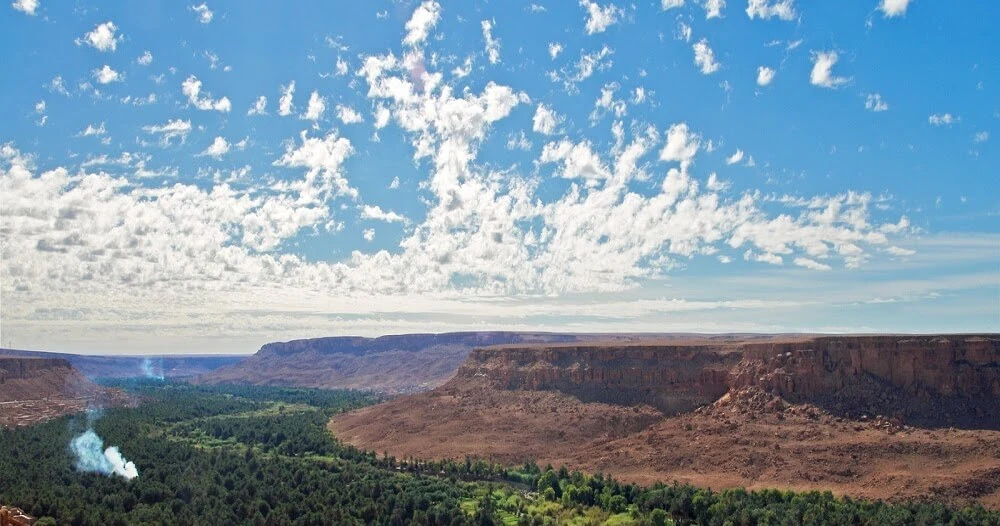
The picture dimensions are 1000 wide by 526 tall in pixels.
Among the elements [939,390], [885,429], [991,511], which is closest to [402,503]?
[991,511]

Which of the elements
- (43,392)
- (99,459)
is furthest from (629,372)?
(43,392)

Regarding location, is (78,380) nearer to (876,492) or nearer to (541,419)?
(541,419)

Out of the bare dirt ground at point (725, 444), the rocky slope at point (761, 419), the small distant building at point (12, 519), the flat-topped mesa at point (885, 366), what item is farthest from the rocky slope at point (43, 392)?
the flat-topped mesa at point (885, 366)

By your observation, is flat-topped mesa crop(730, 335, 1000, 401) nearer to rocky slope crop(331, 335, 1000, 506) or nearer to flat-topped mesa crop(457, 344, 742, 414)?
rocky slope crop(331, 335, 1000, 506)

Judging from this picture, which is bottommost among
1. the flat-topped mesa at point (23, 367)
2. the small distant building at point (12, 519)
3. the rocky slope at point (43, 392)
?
the rocky slope at point (43, 392)

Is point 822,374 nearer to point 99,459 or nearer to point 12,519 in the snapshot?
point 12,519

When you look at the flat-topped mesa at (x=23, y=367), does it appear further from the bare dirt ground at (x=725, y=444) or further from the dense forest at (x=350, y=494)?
the bare dirt ground at (x=725, y=444)
